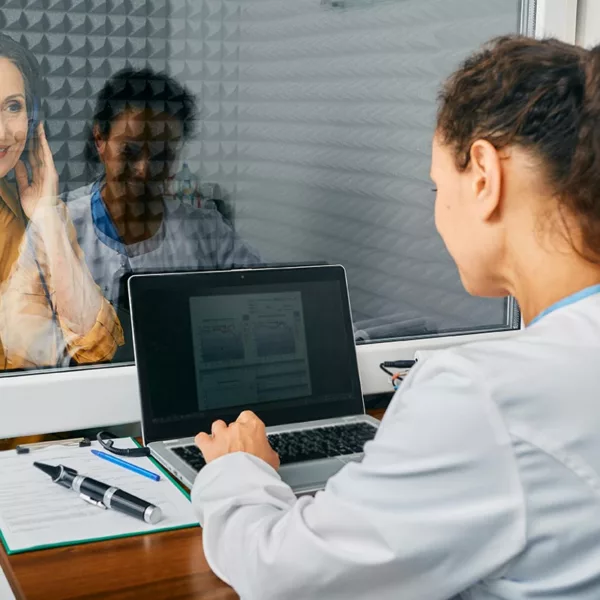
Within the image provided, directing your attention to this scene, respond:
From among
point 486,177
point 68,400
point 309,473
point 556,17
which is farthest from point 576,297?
point 556,17

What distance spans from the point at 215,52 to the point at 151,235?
0.36 m

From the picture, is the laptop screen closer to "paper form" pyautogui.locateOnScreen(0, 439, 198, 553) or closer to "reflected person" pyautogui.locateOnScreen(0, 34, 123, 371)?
"paper form" pyautogui.locateOnScreen(0, 439, 198, 553)

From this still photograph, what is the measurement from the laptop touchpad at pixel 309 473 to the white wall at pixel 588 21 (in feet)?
4.02

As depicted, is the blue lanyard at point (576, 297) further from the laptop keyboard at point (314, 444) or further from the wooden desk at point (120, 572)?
the laptop keyboard at point (314, 444)

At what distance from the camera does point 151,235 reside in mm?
1538

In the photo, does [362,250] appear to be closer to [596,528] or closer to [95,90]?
[95,90]

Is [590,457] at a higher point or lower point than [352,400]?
higher

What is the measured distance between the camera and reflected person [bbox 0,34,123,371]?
1.38 metres

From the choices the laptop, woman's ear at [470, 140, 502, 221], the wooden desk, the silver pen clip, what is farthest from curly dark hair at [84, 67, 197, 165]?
woman's ear at [470, 140, 502, 221]

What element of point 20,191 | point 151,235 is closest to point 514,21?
point 151,235

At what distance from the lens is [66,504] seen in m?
1.11

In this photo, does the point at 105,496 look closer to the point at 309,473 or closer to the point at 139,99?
the point at 309,473

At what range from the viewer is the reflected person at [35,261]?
138cm

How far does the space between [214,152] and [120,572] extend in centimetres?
86
